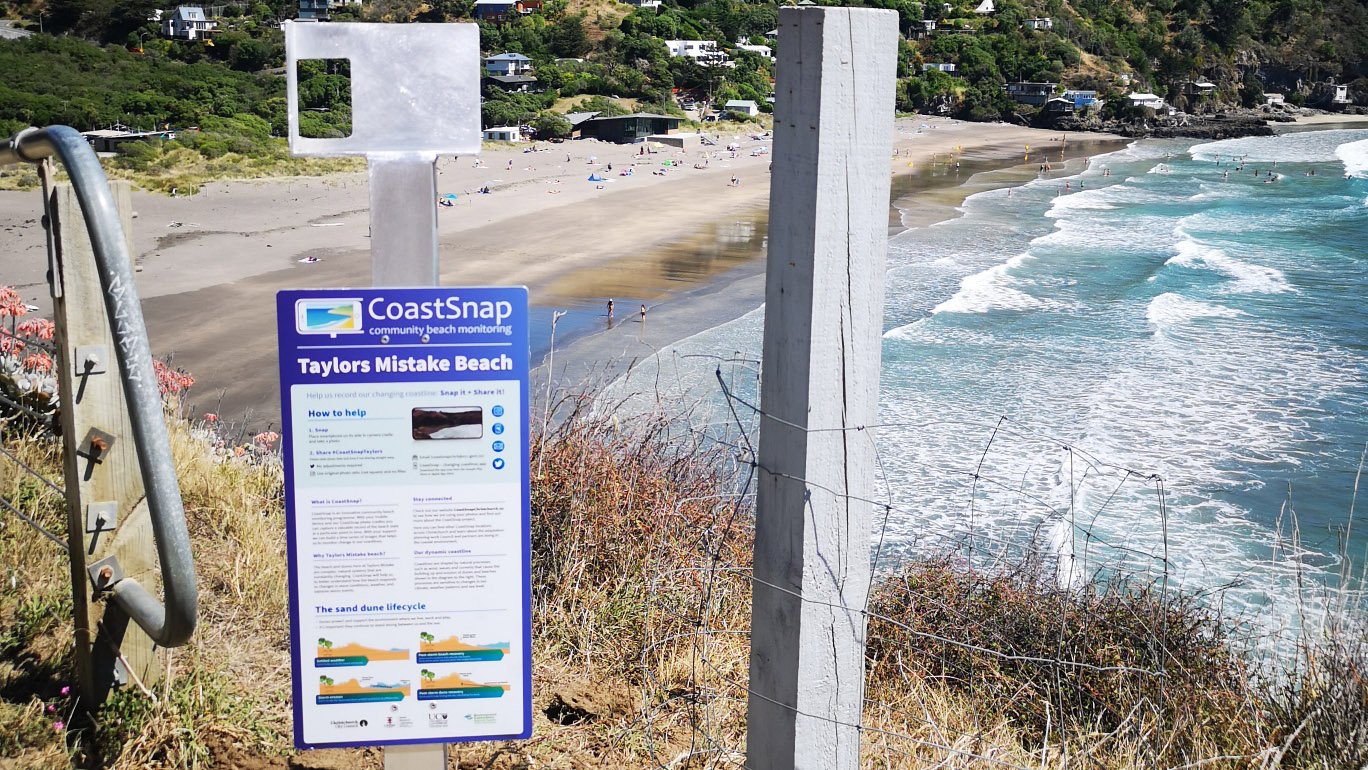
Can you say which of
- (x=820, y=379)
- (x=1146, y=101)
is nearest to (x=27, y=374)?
(x=820, y=379)

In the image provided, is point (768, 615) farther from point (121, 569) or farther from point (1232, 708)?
point (1232, 708)

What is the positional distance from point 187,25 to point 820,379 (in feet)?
283

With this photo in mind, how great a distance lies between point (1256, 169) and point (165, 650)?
2251 inches

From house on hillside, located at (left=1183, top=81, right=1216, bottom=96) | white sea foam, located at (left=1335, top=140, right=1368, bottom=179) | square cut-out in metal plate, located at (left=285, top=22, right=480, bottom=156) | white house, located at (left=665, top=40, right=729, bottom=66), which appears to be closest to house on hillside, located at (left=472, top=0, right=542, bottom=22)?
white house, located at (left=665, top=40, right=729, bottom=66)

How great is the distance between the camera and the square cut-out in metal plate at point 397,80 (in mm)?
2070

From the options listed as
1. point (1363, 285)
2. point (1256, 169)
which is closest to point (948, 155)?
point (1256, 169)

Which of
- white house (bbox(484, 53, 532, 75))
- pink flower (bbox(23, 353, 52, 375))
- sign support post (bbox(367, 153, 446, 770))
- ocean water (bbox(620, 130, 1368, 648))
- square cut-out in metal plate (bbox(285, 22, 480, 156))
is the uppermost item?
white house (bbox(484, 53, 532, 75))

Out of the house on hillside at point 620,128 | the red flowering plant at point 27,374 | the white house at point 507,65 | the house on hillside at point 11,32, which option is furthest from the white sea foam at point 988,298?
the house on hillside at point 11,32

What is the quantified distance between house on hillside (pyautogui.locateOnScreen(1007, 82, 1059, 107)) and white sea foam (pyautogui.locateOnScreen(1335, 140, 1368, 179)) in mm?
26142

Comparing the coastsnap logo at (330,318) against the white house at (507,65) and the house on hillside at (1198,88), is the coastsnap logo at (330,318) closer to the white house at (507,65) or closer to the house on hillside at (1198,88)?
the white house at (507,65)

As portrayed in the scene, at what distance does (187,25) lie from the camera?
77.4 m

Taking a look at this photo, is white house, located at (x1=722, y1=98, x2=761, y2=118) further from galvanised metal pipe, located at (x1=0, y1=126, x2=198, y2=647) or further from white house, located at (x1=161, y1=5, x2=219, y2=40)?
galvanised metal pipe, located at (x1=0, y1=126, x2=198, y2=647)

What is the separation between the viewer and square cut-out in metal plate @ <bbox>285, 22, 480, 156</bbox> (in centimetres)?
207

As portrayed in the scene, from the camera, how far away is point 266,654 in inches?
121
